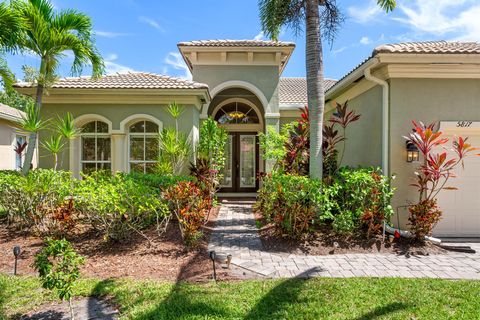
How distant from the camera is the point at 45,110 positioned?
1064 cm

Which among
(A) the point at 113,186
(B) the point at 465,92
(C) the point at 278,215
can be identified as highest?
(B) the point at 465,92

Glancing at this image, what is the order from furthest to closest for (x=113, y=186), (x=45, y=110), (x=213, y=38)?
(x=213, y=38)
(x=45, y=110)
(x=113, y=186)

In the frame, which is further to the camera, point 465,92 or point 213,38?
point 213,38

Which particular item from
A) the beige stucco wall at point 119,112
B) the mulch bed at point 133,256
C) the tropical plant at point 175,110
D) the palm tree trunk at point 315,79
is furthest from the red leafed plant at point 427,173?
the beige stucco wall at point 119,112

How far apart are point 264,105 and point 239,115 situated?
6.91 ft

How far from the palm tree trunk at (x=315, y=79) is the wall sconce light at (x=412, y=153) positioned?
6.81 feet

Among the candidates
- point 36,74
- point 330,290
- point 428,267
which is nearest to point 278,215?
point 330,290

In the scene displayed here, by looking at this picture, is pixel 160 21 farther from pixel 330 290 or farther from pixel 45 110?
pixel 330 290

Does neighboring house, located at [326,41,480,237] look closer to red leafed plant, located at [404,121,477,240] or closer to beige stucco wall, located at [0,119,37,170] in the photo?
red leafed plant, located at [404,121,477,240]

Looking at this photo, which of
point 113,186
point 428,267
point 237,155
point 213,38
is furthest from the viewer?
point 237,155

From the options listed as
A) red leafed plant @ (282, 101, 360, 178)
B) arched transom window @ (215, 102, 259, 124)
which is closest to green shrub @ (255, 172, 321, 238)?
red leafed plant @ (282, 101, 360, 178)

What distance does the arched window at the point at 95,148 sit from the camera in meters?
11.1

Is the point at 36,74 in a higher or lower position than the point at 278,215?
higher

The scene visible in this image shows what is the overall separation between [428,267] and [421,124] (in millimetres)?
3182
